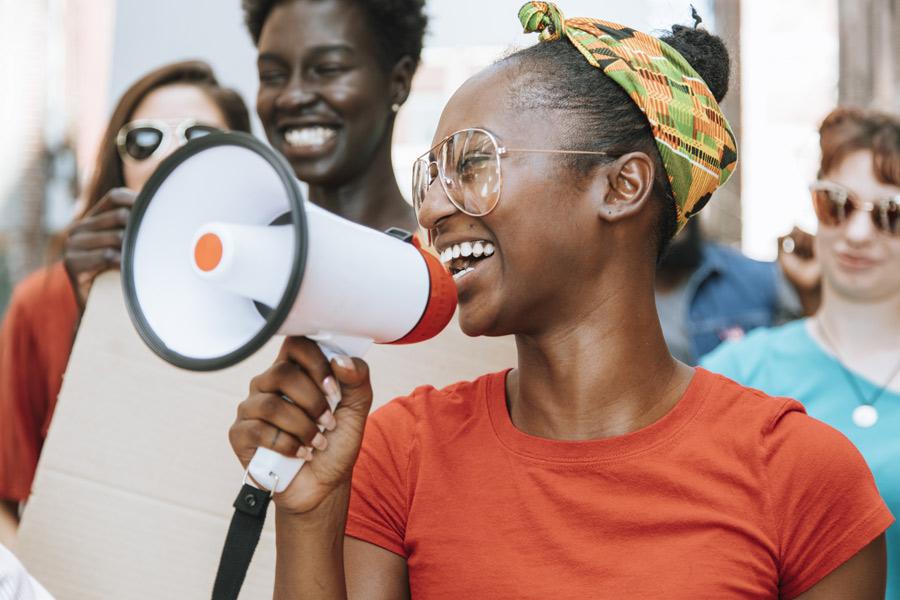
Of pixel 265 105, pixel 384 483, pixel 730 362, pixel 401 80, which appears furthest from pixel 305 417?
pixel 730 362

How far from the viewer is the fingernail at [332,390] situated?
1404mm

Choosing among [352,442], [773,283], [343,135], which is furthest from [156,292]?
[773,283]

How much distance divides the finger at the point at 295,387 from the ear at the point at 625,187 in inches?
20.2

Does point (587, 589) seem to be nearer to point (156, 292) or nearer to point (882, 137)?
point (156, 292)

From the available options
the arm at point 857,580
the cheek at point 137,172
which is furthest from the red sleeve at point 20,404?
the arm at point 857,580

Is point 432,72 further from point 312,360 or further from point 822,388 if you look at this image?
point 312,360

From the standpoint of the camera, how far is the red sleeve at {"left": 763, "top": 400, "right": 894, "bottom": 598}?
4.79 ft

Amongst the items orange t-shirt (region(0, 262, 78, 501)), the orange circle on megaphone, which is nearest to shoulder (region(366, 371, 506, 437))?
the orange circle on megaphone

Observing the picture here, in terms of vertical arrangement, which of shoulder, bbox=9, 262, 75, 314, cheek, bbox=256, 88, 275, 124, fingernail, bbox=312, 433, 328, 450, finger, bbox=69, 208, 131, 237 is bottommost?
shoulder, bbox=9, 262, 75, 314

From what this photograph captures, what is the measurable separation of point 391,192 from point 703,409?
48.5 inches

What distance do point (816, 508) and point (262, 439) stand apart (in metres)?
0.77

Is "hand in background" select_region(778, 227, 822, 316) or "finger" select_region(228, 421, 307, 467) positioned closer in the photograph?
"finger" select_region(228, 421, 307, 467)

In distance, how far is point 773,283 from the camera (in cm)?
373

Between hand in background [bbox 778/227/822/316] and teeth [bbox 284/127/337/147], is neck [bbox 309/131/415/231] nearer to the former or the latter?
teeth [bbox 284/127/337/147]
